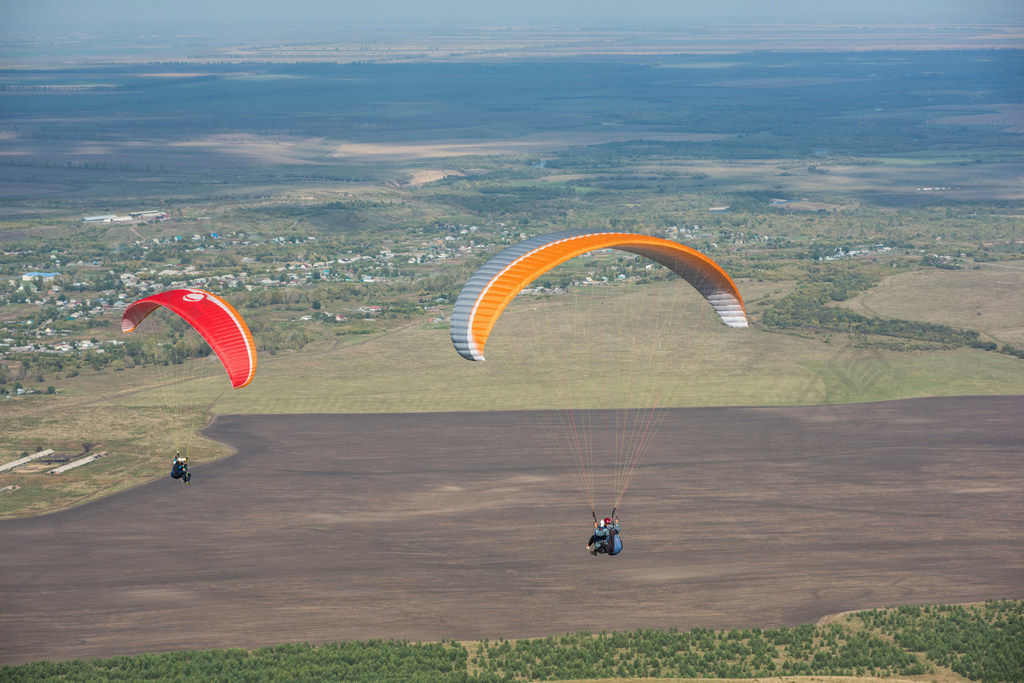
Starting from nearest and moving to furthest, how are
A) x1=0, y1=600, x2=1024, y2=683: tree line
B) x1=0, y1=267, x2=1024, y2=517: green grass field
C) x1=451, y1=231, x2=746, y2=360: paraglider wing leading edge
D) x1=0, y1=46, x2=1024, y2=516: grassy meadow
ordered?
x1=451, y1=231, x2=746, y2=360: paraglider wing leading edge
x1=0, y1=600, x2=1024, y2=683: tree line
x1=0, y1=267, x2=1024, y2=517: green grass field
x1=0, y1=46, x2=1024, y2=516: grassy meadow

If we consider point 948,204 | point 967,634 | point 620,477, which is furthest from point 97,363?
point 948,204

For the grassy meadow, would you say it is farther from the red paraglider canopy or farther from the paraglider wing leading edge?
the paraglider wing leading edge

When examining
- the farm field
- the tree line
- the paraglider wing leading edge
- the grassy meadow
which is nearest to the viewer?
the paraglider wing leading edge

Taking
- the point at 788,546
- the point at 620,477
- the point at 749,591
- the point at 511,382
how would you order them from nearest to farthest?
the point at 749,591
the point at 788,546
the point at 620,477
the point at 511,382

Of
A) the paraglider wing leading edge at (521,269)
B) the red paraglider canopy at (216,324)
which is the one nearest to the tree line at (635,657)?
the red paraglider canopy at (216,324)

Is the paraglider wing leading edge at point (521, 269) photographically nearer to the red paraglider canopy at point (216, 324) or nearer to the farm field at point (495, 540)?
the red paraglider canopy at point (216, 324)

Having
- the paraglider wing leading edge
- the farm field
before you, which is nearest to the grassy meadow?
the farm field

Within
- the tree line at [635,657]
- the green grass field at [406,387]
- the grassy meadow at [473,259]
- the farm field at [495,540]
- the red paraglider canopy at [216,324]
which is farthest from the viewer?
the grassy meadow at [473,259]

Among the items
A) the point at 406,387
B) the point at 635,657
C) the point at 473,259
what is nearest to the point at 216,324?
the point at 635,657

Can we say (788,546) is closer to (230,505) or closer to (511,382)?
(230,505)
